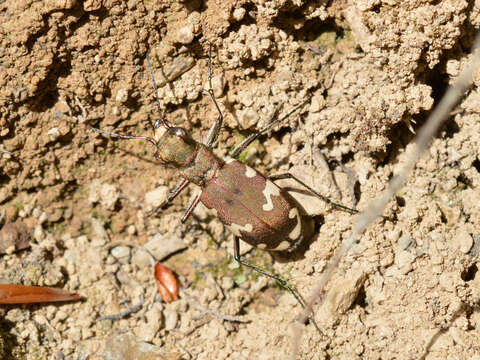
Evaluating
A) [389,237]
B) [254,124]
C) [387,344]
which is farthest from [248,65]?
[387,344]

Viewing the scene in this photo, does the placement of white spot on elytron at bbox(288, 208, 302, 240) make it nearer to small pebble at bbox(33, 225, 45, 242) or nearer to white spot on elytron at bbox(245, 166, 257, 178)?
white spot on elytron at bbox(245, 166, 257, 178)

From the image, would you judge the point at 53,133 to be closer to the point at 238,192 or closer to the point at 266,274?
the point at 238,192

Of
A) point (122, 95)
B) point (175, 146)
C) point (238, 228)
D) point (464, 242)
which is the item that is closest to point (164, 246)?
point (238, 228)

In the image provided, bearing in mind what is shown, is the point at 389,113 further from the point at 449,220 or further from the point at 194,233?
the point at 194,233

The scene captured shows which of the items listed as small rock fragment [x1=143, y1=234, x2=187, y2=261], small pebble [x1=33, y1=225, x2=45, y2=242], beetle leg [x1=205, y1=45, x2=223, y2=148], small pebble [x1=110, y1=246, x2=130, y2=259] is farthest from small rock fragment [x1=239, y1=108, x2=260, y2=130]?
small pebble [x1=33, y1=225, x2=45, y2=242]

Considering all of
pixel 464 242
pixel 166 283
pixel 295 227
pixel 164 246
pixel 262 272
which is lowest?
pixel 166 283
